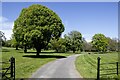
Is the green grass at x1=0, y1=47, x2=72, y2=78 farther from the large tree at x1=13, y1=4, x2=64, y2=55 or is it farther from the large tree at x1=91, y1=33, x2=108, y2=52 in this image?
the large tree at x1=91, y1=33, x2=108, y2=52

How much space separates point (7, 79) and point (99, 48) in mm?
127742

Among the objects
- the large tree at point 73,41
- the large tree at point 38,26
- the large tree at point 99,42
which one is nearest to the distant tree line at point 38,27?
the large tree at point 38,26

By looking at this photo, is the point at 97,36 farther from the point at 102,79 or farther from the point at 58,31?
the point at 102,79

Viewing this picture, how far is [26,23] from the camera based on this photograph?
60031 millimetres

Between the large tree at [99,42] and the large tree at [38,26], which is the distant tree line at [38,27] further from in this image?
the large tree at [99,42]

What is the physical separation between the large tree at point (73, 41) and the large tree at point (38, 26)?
212ft

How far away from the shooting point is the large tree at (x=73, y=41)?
5030 inches

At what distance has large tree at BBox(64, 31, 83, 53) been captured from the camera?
128 metres

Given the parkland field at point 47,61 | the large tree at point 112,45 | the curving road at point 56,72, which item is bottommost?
the curving road at point 56,72

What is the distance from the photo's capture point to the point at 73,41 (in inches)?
5162

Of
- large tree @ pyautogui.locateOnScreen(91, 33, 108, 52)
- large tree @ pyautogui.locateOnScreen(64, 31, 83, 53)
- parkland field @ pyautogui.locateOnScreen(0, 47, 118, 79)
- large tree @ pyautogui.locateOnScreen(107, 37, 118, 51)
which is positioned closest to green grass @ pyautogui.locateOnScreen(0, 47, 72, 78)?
parkland field @ pyautogui.locateOnScreen(0, 47, 118, 79)

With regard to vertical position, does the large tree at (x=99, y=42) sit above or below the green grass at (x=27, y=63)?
above

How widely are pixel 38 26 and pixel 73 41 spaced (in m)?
73.8

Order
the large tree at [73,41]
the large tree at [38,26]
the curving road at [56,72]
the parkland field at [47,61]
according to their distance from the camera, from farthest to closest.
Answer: the large tree at [73,41] → the large tree at [38,26] → the parkland field at [47,61] → the curving road at [56,72]
